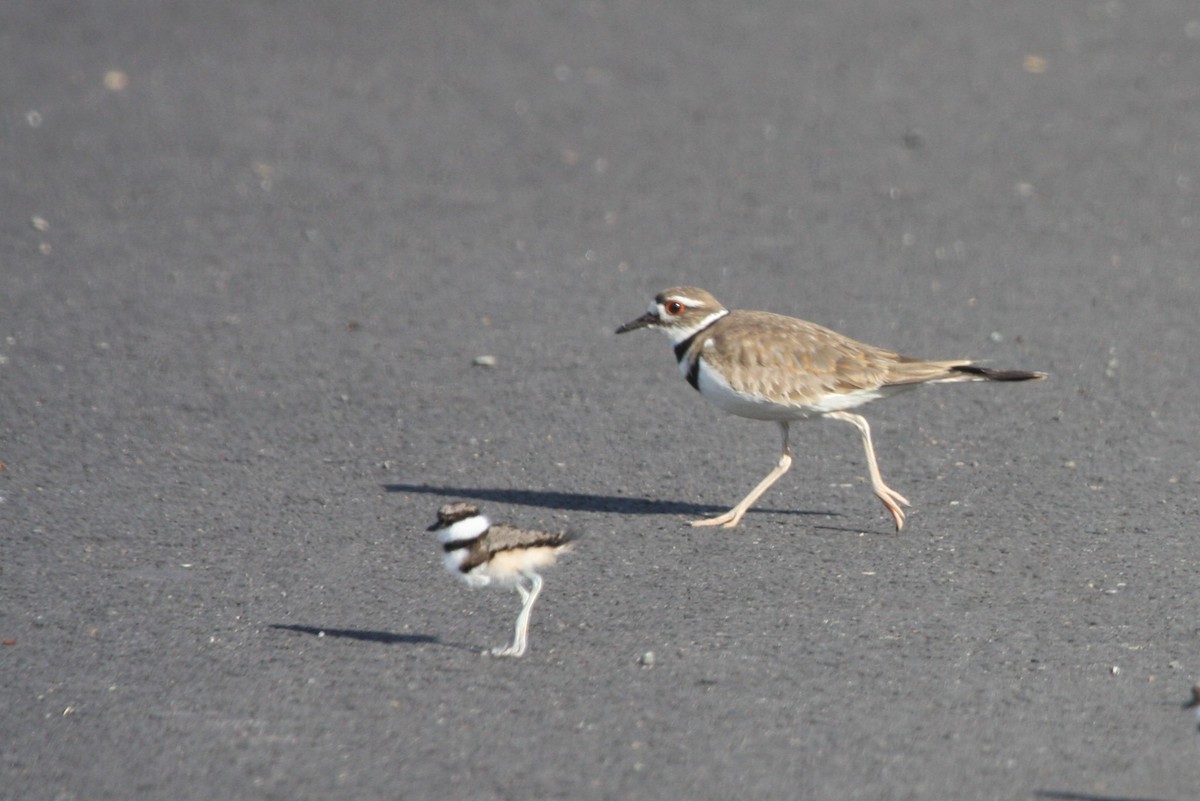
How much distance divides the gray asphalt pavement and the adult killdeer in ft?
1.38

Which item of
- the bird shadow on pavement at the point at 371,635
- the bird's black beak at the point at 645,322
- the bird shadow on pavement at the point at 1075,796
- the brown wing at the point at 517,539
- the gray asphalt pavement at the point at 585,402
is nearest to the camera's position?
the bird shadow on pavement at the point at 1075,796

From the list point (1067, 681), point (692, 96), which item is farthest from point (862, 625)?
point (692, 96)

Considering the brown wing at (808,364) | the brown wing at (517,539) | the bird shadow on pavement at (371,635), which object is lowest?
the bird shadow on pavement at (371,635)

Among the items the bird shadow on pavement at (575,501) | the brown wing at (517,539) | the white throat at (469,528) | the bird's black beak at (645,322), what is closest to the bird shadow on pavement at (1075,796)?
the brown wing at (517,539)

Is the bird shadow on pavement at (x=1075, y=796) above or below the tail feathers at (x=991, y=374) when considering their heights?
below

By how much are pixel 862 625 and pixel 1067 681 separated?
83 centimetres

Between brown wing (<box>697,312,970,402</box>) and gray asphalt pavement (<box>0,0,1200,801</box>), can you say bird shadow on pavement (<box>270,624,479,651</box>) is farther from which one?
brown wing (<box>697,312,970,402</box>)

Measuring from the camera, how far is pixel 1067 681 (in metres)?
5.66

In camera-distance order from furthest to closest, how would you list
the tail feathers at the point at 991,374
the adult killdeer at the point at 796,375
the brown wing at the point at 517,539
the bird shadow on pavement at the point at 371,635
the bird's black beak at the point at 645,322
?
the bird's black beak at the point at 645,322, the adult killdeer at the point at 796,375, the tail feathers at the point at 991,374, the bird shadow on pavement at the point at 371,635, the brown wing at the point at 517,539

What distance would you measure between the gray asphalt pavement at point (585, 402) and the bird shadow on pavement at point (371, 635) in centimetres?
2

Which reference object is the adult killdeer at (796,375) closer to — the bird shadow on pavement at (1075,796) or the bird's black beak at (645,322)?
the bird's black beak at (645,322)

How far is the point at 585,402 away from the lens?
8.88 m

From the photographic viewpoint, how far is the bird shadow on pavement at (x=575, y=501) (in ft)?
24.6

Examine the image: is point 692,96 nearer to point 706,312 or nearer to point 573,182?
point 573,182
